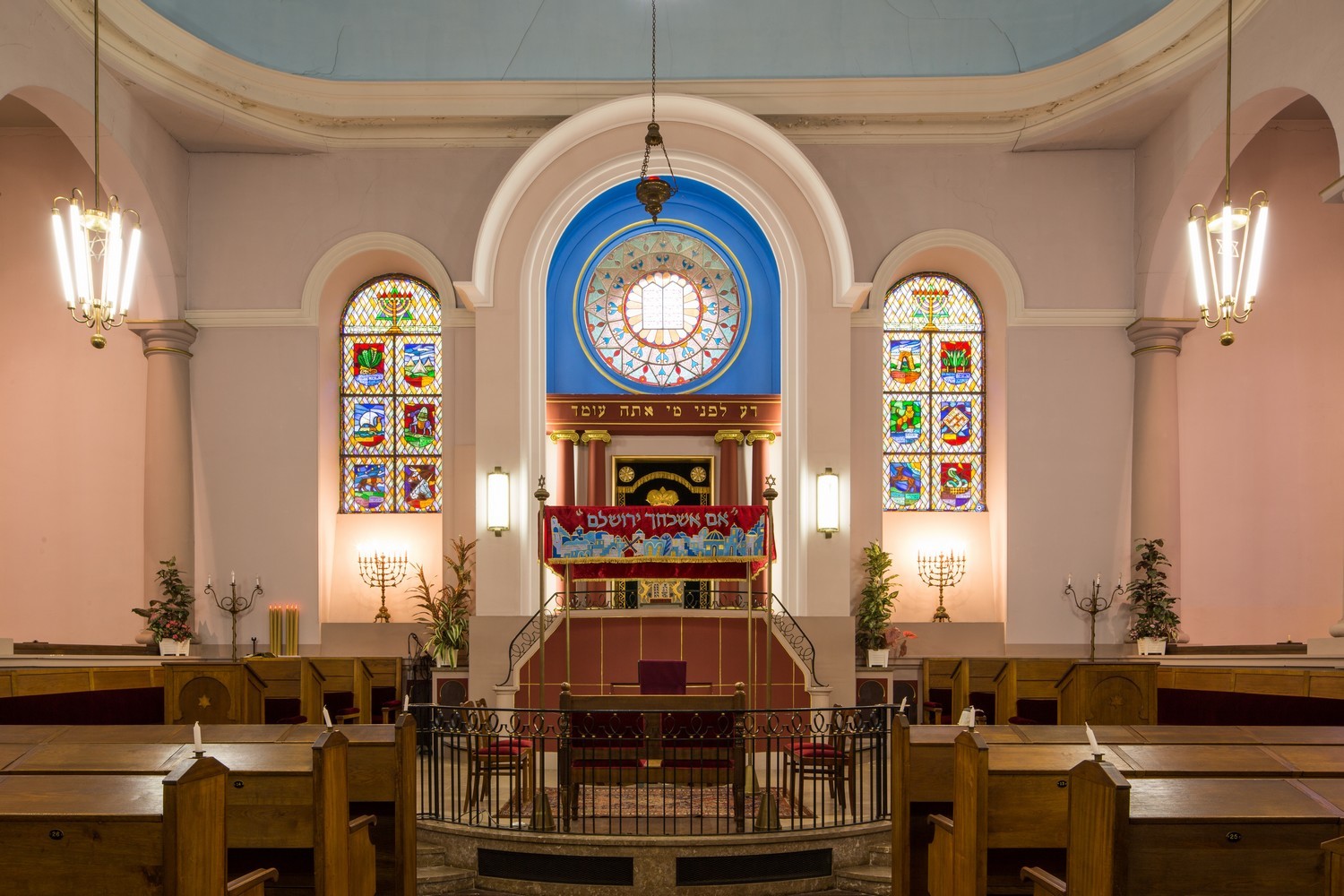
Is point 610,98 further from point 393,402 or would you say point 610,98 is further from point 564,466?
point 393,402

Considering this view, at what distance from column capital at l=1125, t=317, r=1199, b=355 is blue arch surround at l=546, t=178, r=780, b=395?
420 centimetres

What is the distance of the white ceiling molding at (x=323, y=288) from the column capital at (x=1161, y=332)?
781cm

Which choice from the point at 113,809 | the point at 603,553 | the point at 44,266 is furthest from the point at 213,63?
the point at 113,809

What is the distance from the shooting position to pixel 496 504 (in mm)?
12055

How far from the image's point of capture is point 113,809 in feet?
12.0

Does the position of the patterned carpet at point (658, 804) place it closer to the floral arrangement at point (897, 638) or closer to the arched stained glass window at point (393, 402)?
the floral arrangement at point (897, 638)

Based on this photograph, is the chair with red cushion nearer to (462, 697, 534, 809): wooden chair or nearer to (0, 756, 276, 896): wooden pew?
(462, 697, 534, 809): wooden chair

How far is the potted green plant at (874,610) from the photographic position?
1209cm

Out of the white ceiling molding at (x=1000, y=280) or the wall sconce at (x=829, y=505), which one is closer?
the wall sconce at (x=829, y=505)

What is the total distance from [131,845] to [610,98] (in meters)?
10.8

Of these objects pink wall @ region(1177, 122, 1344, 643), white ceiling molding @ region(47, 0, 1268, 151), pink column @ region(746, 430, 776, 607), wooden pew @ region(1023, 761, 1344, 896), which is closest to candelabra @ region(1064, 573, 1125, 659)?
pink wall @ region(1177, 122, 1344, 643)

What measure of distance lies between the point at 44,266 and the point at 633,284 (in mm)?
7130

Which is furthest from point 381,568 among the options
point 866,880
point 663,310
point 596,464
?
point 866,880

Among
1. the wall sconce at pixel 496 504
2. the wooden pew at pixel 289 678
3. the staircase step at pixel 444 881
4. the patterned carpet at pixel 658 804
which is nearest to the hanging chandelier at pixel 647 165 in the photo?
the wall sconce at pixel 496 504
